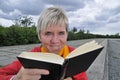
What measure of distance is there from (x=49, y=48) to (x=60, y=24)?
0.71ft

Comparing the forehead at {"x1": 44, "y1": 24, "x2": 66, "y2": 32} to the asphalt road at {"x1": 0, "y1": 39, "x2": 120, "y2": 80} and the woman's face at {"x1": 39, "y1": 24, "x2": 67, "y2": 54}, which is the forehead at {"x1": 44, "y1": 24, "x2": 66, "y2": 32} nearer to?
the woman's face at {"x1": 39, "y1": 24, "x2": 67, "y2": 54}

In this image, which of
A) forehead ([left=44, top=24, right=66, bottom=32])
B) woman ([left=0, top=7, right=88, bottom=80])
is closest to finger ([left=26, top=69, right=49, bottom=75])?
woman ([left=0, top=7, right=88, bottom=80])

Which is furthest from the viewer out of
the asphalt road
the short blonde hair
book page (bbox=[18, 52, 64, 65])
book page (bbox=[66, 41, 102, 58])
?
the asphalt road

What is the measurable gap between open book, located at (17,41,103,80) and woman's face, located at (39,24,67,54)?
0.25 meters

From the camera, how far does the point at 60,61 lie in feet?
5.79

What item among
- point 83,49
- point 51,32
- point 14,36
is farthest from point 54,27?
point 14,36

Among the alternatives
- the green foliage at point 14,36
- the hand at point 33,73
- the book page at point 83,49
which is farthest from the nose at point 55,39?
the green foliage at point 14,36

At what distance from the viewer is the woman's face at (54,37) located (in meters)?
2.15

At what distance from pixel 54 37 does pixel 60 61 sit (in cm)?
45

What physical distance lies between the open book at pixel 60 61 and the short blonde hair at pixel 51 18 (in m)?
0.28

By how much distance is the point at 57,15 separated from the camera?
7.11 feet

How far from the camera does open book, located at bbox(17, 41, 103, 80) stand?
1.73m

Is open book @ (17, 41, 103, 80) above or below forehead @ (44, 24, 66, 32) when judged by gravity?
below

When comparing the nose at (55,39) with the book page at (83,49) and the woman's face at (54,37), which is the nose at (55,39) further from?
the book page at (83,49)
